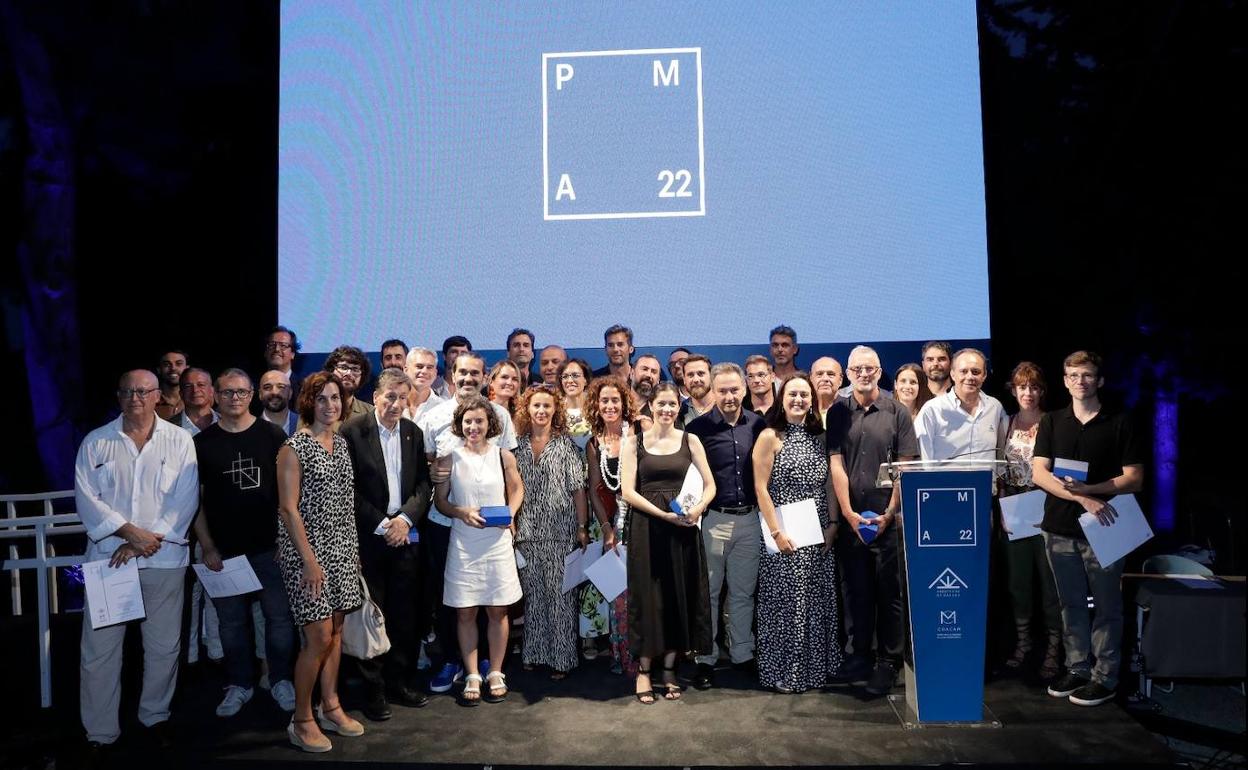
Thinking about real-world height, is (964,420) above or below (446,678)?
above

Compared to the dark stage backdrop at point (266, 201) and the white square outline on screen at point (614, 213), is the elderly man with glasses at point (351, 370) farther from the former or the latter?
the dark stage backdrop at point (266, 201)

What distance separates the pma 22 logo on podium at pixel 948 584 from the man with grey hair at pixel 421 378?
2.65 m

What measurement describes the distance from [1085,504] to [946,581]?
0.95 m

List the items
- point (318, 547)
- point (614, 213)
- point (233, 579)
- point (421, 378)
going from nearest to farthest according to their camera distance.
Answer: point (318, 547) → point (233, 579) → point (421, 378) → point (614, 213)

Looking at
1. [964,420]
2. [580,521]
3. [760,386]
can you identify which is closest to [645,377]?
[760,386]

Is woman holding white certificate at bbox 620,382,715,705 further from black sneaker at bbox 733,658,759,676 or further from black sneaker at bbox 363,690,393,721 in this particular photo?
black sneaker at bbox 363,690,393,721

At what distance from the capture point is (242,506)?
12.3 feet

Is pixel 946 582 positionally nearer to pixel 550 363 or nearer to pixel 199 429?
pixel 550 363

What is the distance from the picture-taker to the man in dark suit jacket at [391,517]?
3.83 meters

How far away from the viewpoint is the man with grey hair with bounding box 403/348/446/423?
4.57 meters

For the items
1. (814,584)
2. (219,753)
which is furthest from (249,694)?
(814,584)

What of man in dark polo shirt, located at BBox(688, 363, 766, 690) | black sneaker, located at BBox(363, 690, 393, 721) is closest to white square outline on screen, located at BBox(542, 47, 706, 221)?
man in dark polo shirt, located at BBox(688, 363, 766, 690)

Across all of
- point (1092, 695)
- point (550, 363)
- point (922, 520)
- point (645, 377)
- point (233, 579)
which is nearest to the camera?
point (922, 520)

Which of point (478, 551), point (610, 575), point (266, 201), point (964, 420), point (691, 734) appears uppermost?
point (266, 201)
